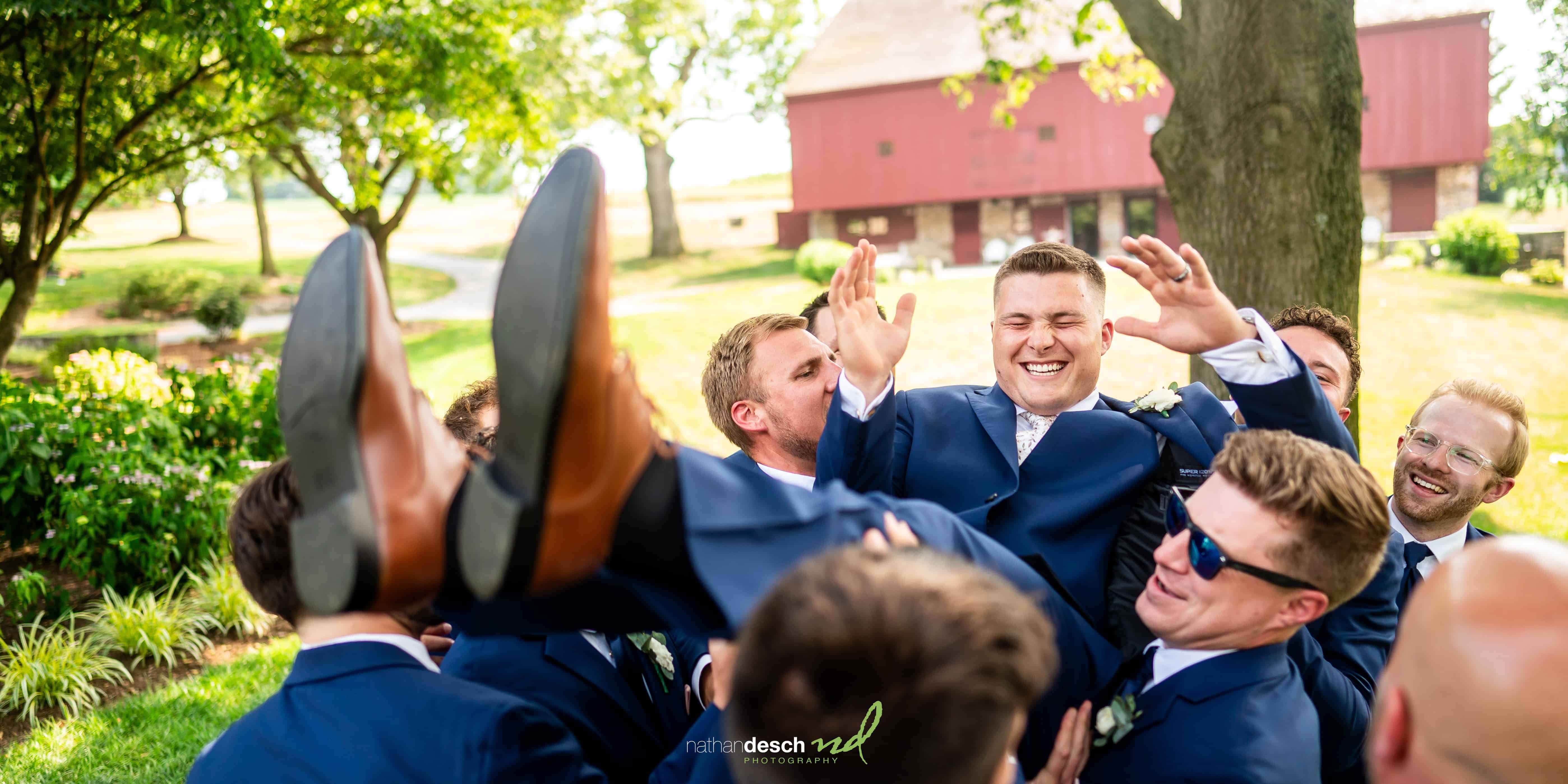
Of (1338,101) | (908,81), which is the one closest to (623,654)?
(1338,101)

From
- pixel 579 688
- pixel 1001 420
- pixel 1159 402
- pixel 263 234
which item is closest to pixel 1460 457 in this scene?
pixel 1159 402

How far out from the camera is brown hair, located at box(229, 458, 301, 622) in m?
2.13

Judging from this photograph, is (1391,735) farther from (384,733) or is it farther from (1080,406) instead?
(1080,406)

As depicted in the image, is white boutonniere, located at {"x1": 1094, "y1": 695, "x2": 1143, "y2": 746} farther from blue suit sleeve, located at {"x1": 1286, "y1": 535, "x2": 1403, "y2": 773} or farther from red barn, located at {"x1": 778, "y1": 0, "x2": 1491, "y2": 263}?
red barn, located at {"x1": 778, "y1": 0, "x2": 1491, "y2": 263}

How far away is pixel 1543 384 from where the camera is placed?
13.7m

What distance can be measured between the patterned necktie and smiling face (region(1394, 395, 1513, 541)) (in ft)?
3.86

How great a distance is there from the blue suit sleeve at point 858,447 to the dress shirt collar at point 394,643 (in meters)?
1.20

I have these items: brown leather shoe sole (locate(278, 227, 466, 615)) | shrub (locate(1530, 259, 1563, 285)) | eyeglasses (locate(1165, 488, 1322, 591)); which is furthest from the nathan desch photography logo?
shrub (locate(1530, 259, 1563, 285))

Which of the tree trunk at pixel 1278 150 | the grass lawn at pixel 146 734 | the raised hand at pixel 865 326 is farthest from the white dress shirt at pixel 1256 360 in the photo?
the grass lawn at pixel 146 734

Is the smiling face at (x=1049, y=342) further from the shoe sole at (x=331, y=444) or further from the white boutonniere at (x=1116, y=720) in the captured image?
the shoe sole at (x=331, y=444)

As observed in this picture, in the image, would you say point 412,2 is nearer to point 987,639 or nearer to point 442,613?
point 442,613

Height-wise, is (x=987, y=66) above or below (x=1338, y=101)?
above

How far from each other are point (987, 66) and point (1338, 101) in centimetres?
352

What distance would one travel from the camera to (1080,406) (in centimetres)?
351
